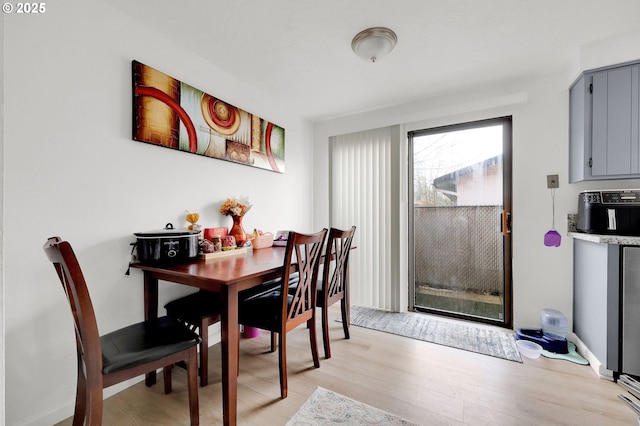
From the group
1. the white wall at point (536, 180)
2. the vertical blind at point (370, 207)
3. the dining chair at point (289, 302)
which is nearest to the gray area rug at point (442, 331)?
the vertical blind at point (370, 207)

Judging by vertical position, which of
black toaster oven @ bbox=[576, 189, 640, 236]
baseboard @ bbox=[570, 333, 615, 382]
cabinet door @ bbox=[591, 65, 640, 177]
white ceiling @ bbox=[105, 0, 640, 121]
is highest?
white ceiling @ bbox=[105, 0, 640, 121]

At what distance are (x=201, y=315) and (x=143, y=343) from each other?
0.45 metres

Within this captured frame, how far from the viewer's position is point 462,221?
2832mm

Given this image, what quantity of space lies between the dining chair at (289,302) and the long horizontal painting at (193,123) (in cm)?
116

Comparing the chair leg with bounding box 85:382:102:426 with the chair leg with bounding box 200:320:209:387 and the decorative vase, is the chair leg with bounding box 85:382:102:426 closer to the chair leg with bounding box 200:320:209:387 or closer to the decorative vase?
the chair leg with bounding box 200:320:209:387

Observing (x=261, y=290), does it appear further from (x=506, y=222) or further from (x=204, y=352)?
(x=506, y=222)

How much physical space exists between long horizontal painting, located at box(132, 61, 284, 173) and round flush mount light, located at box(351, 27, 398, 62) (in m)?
1.18

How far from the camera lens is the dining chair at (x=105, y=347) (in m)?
1.01

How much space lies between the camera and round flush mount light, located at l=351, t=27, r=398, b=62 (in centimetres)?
183

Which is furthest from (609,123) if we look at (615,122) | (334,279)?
(334,279)

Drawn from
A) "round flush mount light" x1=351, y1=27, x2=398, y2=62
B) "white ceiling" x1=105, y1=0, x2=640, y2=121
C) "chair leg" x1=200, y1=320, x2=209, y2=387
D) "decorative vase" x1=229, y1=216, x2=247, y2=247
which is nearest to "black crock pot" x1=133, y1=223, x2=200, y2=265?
"chair leg" x1=200, y1=320, x2=209, y2=387

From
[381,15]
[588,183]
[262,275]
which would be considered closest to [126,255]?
[262,275]

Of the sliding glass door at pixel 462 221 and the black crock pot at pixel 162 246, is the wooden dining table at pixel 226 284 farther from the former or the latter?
the sliding glass door at pixel 462 221

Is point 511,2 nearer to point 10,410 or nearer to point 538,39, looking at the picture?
point 538,39
